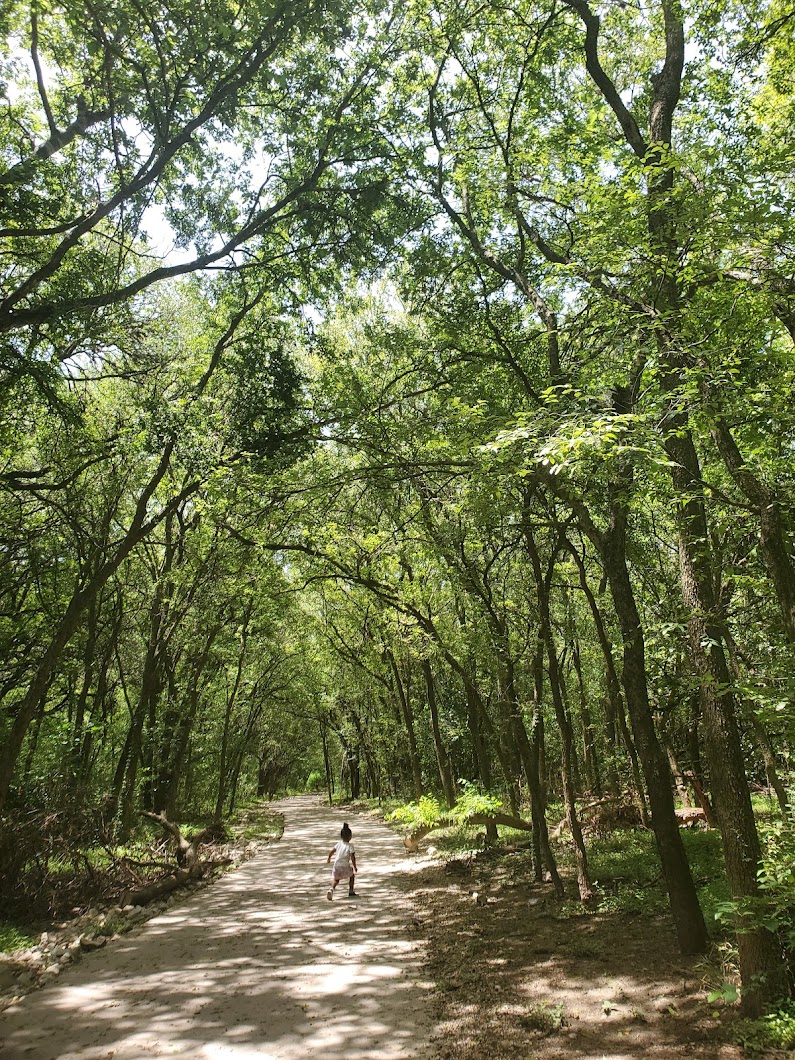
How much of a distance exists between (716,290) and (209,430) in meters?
7.17

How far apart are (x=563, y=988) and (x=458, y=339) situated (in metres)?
7.67

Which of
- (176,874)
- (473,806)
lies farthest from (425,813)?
(176,874)

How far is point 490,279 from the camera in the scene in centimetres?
872

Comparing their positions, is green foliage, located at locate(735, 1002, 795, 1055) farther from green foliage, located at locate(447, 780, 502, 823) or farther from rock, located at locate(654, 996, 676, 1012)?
green foliage, located at locate(447, 780, 502, 823)

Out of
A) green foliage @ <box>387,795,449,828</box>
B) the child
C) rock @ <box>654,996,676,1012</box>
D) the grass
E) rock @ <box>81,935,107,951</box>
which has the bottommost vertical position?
green foliage @ <box>387,795,449,828</box>

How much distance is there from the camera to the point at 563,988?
5617 millimetres

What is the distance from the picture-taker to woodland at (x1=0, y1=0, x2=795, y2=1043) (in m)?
5.12

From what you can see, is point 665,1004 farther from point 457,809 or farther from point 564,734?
point 457,809

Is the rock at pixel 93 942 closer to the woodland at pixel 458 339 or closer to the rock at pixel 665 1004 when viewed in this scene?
the woodland at pixel 458 339

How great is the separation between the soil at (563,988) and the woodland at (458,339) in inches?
21.2

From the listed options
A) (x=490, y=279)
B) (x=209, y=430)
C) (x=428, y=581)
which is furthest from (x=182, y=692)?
(x=490, y=279)

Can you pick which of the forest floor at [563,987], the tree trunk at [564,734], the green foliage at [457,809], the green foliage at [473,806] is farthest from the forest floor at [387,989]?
the green foliage at [457,809]

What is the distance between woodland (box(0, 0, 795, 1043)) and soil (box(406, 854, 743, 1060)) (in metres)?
0.54

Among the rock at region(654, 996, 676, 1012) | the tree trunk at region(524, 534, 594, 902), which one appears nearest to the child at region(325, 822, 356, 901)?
the tree trunk at region(524, 534, 594, 902)
